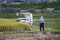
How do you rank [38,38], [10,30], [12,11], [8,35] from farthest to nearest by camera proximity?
[12,11] < [10,30] < [8,35] < [38,38]

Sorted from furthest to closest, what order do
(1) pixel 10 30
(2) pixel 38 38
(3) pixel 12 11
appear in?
(3) pixel 12 11, (1) pixel 10 30, (2) pixel 38 38

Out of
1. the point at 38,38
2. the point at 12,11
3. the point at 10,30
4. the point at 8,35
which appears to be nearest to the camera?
the point at 38,38

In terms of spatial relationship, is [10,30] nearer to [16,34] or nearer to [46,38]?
[16,34]

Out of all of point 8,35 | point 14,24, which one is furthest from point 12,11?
point 8,35

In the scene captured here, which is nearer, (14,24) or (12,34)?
(12,34)

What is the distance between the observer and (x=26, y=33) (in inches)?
496

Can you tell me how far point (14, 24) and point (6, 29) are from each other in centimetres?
43

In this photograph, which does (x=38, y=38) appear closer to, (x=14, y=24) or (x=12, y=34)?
(x=12, y=34)

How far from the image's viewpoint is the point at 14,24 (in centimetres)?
1358

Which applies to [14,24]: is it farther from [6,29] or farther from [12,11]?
[12,11]

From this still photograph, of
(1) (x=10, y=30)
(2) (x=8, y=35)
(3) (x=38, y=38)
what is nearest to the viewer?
(3) (x=38, y=38)

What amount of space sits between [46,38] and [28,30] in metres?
2.41

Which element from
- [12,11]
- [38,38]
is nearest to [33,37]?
[38,38]

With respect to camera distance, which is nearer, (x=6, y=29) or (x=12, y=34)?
(x=12, y=34)
